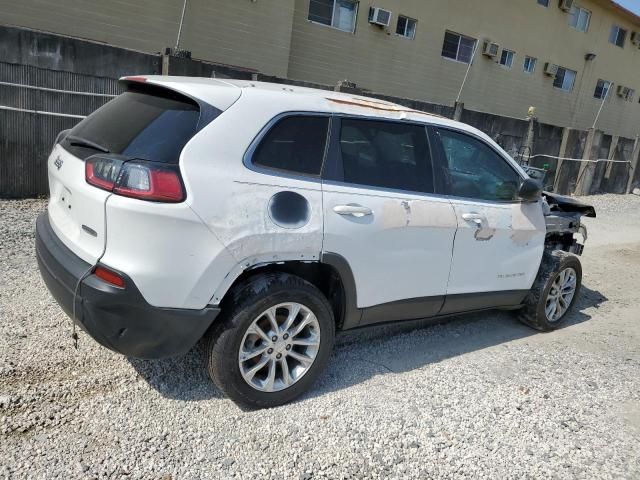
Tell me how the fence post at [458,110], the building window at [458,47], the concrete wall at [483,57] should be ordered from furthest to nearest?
the building window at [458,47]
the concrete wall at [483,57]
the fence post at [458,110]

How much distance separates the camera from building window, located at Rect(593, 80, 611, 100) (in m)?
23.0

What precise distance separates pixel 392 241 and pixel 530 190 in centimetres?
144

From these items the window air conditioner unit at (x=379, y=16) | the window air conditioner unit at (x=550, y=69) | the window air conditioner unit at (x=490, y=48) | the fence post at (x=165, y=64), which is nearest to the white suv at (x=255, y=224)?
the fence post at (x=165, y=64)

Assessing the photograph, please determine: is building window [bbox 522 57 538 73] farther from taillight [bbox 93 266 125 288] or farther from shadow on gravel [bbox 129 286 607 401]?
taillight [bbox 93 266 125 288]

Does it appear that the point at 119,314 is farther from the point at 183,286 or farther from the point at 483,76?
the point at 483,76

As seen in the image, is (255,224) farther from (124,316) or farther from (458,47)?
(458,47)

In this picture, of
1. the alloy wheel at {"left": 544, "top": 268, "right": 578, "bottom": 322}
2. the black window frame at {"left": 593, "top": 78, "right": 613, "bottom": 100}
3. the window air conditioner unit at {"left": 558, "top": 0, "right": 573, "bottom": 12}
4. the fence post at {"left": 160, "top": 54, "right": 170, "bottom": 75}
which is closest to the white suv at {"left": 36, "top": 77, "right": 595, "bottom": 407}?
the alloy wheel at {"left": 544, "top": 268, "right": 578, "bottom": 322}

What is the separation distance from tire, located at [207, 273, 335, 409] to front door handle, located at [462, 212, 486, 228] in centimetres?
129

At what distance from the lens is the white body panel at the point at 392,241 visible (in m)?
3.17

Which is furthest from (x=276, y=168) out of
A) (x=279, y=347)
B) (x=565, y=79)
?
(x=565, y=79)

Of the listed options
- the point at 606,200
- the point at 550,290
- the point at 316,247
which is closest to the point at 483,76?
the point at 606,200

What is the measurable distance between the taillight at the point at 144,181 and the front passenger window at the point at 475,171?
6.59ft

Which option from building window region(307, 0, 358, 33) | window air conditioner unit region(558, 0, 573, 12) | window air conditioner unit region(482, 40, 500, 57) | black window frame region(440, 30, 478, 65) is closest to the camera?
building window region(307, 0, 358, 33)

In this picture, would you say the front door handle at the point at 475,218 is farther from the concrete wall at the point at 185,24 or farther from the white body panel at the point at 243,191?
the concrete wall at the point at 185,24
